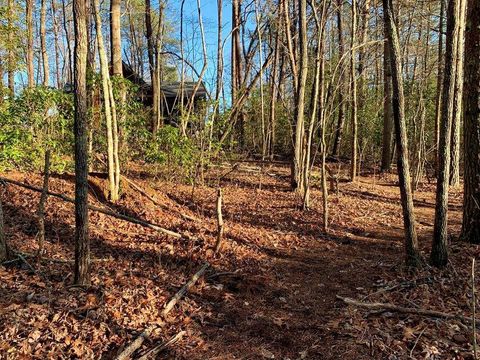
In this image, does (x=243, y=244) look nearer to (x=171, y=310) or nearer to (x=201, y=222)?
(x=201, y=222)

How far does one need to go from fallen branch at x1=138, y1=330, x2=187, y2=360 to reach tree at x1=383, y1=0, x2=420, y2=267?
10.9 feet

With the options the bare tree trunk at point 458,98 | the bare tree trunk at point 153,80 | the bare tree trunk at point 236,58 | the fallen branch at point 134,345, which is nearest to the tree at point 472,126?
the bare tree trunk at point 458,98

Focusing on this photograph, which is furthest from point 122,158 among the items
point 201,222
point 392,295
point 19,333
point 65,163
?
point 392,295

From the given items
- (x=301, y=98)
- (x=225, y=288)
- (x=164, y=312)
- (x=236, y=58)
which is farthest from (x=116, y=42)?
(x=236, y=58)

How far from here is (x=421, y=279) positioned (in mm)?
5023

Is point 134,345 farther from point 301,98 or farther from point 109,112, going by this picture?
point 301,98

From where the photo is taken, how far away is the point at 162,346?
11.6 ft

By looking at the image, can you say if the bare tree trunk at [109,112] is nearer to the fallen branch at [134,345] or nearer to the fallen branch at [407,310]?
the fallen branch at [134,345]

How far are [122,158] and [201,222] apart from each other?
261 cm

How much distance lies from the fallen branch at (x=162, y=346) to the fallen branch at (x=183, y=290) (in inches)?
16.4

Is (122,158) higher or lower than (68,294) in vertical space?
higher

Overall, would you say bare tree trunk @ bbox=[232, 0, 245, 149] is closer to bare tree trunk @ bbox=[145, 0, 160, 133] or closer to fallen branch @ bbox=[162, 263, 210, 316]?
bare tree trunk @ bbox=[145, 0, 160, 133]

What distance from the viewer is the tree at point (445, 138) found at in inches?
195

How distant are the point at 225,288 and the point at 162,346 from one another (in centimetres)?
153
